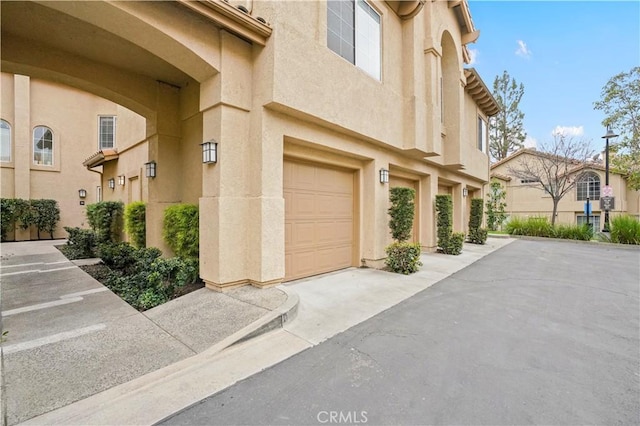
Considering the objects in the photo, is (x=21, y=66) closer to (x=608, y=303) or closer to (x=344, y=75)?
(x=344, y=75)

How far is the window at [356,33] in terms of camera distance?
21.1 feet

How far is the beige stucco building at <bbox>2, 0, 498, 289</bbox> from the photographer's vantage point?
4707 millimetres

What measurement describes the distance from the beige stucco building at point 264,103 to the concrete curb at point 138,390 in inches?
63.4

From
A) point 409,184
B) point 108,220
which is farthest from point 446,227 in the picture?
point 108,220

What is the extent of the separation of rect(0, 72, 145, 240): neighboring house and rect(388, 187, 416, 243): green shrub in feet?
44.1

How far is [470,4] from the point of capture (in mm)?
11750

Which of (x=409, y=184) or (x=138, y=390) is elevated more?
(x=409, y=184)

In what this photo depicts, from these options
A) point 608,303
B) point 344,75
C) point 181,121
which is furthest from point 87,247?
point 608,303

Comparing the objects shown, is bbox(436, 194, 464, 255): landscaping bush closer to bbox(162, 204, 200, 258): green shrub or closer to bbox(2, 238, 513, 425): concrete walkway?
bbox(2, 238, 513, 425): concrete walkway

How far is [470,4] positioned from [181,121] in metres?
12.8

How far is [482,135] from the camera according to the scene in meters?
15.9

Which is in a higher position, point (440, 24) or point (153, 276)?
point (440, 24)

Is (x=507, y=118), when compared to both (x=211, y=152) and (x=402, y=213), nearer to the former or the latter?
(x=402, y=213)

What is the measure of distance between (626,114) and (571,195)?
398 inches
